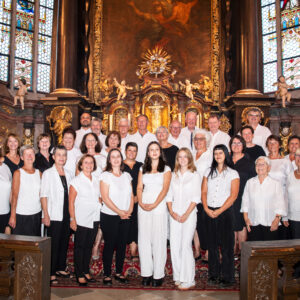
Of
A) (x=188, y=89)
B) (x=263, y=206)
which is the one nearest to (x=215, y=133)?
(x=263, y=206)

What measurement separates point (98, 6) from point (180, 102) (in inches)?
158

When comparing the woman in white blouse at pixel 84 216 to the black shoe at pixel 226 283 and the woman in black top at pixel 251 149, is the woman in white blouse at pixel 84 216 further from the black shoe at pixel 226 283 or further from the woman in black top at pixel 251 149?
the woman in black top at pixel 251 149

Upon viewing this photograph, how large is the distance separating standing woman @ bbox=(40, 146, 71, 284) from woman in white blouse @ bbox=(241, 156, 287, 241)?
6.90ft

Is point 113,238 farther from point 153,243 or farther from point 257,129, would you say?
point 257,129

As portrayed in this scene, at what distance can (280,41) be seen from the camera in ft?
37.7

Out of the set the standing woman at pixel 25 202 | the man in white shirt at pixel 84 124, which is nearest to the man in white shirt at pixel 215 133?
the man in white shirt at pixel 84 124

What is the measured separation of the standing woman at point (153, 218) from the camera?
4145 mm

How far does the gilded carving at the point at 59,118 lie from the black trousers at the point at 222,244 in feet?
21.1

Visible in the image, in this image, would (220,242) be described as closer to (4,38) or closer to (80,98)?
(80,98)

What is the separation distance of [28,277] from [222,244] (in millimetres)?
2099

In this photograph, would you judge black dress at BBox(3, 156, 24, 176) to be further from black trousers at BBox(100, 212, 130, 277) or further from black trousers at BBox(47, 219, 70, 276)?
black trousers at BBox(100, 212, 130, 277)

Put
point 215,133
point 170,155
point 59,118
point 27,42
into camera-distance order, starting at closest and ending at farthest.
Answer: point 170,155, point 215,133, point 59,118, point 27,42

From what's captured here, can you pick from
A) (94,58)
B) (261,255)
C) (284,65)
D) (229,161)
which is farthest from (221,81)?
(261,255)

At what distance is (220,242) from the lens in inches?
164
